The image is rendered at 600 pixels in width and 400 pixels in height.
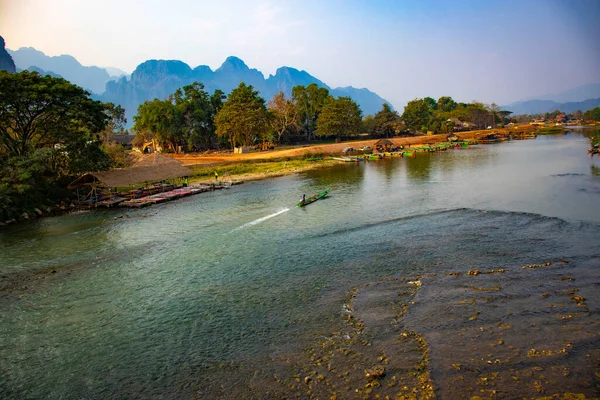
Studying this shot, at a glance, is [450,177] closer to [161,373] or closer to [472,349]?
[472,349]

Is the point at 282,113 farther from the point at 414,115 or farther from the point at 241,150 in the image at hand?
the point at 414,115

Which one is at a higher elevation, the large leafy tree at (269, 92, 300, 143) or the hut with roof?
the large leafy tree at (269, 92, 300, 143)

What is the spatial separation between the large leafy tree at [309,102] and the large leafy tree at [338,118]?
12.6ft

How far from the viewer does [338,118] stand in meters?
84.1

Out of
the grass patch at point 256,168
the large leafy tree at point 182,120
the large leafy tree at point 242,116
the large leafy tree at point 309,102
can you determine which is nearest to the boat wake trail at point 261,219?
the grass patch at point 256,168

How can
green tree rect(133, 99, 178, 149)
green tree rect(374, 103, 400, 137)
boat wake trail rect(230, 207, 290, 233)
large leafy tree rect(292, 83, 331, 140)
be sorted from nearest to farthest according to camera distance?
1. boat wake trail rect(230, 207, 290, 233)
2. green tree rect(133, 99, 178, 149)
3. large leafy tree rect(292, 83, 331, 140)
4. green tree rect(374, 103, 400, 137)

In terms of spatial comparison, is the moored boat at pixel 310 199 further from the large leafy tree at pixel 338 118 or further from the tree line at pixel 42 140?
the large leafy tree at pixel 338 118

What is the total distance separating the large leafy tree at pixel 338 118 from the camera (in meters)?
84.0

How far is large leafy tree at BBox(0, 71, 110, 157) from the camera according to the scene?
3181 cm

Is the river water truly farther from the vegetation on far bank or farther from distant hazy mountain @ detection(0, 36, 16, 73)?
distant hazy mountain @ detection(0, 36, 16, 73)

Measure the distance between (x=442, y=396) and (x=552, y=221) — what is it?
19.0m

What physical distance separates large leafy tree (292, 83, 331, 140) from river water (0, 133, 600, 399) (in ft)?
211

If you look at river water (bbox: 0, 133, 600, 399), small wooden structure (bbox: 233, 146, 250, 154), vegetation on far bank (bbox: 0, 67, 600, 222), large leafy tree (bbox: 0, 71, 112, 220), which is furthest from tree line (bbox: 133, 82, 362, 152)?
river water (bbox: 0, 133, 600, 399)

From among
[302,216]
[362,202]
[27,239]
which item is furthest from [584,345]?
[27,239]
